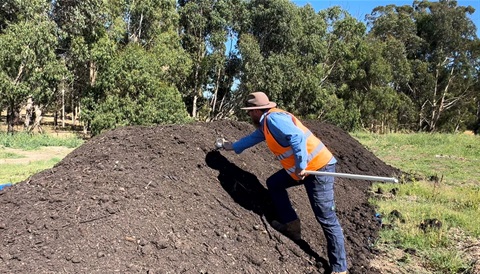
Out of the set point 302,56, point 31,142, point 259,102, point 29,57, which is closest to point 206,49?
point 302,56

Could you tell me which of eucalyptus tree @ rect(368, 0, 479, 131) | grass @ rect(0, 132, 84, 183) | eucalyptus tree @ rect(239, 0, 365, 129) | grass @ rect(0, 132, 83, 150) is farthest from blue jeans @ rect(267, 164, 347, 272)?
eucalyptus tree @ rect(368, 0, 479, 131)

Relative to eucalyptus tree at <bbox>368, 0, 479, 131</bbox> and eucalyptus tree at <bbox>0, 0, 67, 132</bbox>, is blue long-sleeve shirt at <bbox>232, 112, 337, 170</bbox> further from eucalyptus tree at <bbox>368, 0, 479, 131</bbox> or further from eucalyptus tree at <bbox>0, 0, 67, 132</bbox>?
eucalyptus tree at <bbox>368, 0, 479, 131</bbox>

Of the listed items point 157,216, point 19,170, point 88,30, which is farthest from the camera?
point 88,30

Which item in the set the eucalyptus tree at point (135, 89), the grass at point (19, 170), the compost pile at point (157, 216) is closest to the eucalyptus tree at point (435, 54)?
the eucalyptus tree at point (135, 89)

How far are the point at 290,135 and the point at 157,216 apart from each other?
1276 millimetres

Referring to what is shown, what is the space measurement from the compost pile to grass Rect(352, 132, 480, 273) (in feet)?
1.52

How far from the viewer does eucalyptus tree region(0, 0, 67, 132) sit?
14188 mm

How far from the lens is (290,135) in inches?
131

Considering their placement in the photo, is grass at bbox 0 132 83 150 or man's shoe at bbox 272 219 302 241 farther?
grass at bbox 0 132 83 150

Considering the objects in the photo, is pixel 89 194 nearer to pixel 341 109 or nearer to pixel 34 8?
pixel 34 8

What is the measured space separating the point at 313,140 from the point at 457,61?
3083 centimetres

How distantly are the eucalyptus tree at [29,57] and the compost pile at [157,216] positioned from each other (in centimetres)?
1190

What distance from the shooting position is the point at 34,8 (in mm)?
14812

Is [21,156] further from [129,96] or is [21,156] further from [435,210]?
[435,210]
